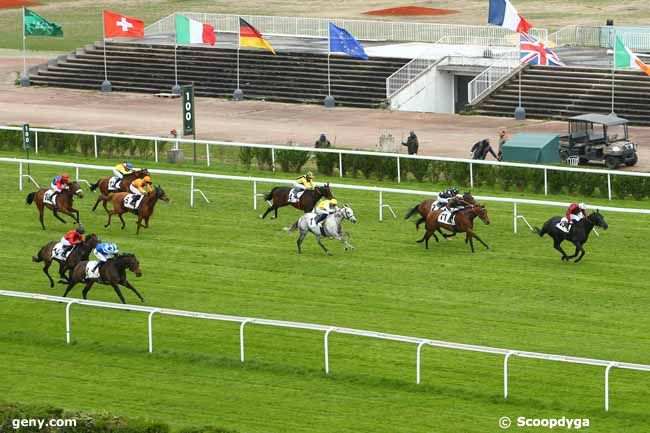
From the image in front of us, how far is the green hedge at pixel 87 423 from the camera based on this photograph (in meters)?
16.1

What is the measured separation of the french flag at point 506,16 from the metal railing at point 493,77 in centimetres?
349

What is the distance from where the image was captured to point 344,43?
42.3 m

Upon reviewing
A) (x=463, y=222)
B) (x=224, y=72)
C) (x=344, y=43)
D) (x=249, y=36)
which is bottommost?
(x=463, y=222)

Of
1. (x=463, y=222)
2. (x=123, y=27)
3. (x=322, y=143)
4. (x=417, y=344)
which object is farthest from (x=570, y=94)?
(x=417, y=344)

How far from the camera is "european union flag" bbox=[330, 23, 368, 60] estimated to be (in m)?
42.2

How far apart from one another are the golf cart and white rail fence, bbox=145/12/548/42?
442 inches

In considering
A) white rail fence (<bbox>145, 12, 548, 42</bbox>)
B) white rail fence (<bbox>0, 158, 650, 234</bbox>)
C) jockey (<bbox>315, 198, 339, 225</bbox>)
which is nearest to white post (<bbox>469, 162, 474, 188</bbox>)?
white rail fence (<bbox>0, 158, 650, 234</bbox>)

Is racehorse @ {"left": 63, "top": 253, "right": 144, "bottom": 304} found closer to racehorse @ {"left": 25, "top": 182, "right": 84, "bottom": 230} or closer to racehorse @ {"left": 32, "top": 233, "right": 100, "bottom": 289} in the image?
racehorse @ {"left": 32, "top": 233, "right": 100, "bottom": 289}

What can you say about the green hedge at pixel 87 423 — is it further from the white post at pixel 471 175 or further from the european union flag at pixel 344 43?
the european union flag at pixel 344 43

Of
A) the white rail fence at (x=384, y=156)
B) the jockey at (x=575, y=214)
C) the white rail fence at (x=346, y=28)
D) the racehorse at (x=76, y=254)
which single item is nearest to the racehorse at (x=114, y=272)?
the racehorse at (x=76, y=254)

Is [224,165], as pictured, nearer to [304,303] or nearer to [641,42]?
[304,303]

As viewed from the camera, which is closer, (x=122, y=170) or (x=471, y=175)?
(x=122, y=170)

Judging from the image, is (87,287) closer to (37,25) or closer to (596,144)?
(596,144)

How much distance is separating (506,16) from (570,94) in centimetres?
352
